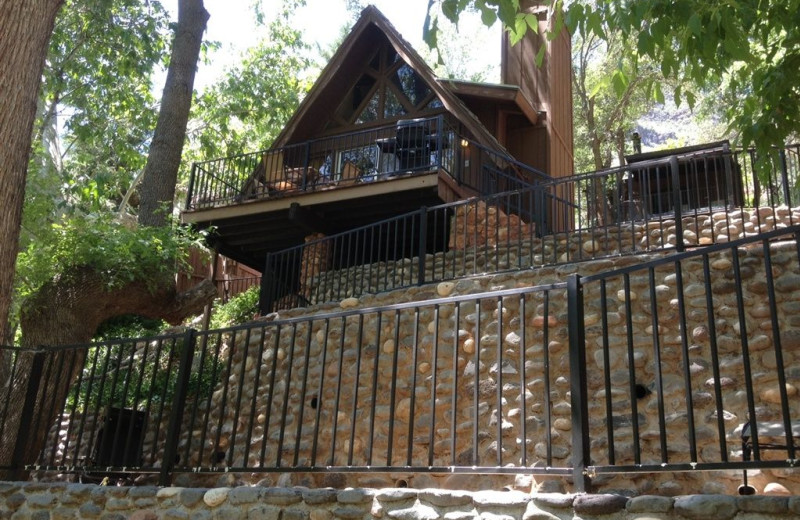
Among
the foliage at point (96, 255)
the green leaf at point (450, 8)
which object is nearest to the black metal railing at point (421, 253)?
the foliage at point (96, 255)

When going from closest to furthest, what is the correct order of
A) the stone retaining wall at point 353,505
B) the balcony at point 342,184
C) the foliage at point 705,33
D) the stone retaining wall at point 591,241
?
1. the stone retaining wall at point 353,505
2. the foliage at point 705,33
3. the stone retaining wall at point 591,241
4. the balcony at point 342,184

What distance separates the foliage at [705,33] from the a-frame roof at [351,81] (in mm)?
7535

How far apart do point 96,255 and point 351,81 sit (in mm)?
7877

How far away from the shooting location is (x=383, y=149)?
13281 millimetres

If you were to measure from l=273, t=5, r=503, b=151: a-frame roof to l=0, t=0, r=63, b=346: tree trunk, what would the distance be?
27.5 ft

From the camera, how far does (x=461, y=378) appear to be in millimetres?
7348

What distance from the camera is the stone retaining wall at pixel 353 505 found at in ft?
10.2

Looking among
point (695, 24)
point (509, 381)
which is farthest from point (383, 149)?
point (695, 24)

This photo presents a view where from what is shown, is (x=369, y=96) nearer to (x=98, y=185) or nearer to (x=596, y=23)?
(x=98, y=185)

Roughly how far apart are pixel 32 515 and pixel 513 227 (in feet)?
27.0

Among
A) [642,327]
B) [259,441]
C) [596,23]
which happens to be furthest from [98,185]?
[596,23]

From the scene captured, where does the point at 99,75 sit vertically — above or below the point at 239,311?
above

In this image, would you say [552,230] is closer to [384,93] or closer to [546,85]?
[546,85]

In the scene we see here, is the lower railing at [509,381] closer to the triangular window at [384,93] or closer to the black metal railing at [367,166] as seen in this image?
the black metal railing at [367,166]
